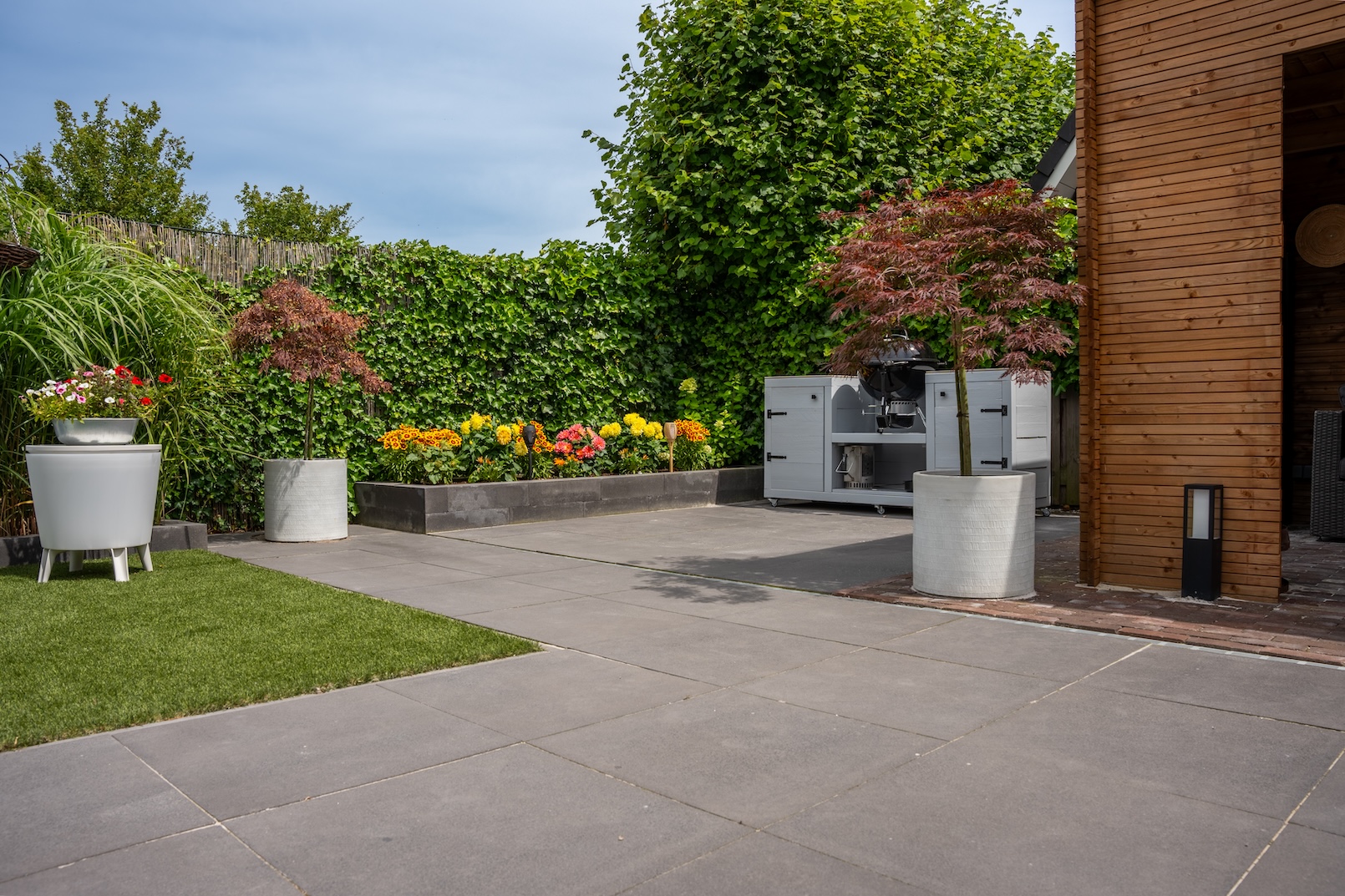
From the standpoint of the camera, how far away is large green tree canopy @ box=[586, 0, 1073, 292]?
11.8m

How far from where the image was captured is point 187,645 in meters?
4.23

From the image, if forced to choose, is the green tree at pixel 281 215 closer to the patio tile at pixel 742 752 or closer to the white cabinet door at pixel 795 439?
the white cabinet door at pixel 795 439

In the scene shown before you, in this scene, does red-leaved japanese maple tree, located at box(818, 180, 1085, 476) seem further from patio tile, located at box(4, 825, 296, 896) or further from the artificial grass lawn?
patio tile, located at box(4, 825, 296, 896)

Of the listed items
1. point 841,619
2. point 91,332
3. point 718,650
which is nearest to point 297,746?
point 718,650

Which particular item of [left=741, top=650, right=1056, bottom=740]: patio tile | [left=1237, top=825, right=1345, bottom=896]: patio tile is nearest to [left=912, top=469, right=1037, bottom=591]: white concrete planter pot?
[left=741, top=650, right=1056, bottom=740]: patio tile

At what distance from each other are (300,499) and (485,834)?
6.33 meters

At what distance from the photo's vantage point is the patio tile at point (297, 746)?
8.76 feet

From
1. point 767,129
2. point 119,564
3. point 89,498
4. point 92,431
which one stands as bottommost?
point 119,564

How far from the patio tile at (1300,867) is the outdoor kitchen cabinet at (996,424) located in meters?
7.28

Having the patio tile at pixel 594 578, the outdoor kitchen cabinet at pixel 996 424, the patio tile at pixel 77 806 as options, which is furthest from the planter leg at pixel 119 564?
the outdoor kitchen cabinet at pixel 996 424

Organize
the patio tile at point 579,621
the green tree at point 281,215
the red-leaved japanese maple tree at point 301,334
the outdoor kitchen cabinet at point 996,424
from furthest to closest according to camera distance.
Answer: the green tree at point 281,215 → the outdoor kitchen cabinet at point 996,424 → the red-leaved japanese maple tree at point 301,334 → the patio tile at point 579,621

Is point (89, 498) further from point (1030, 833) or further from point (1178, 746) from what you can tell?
point (1178, 746)

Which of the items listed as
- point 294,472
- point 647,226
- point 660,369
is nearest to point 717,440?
point 660,369

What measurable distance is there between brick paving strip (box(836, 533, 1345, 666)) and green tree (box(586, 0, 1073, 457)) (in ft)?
20.5
